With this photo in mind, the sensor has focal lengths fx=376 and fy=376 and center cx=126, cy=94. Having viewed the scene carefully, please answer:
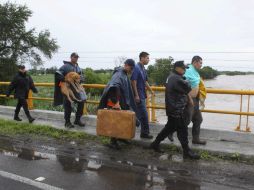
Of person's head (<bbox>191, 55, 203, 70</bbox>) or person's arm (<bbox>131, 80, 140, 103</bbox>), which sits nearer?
person's head (<bbox>191, 55, 203, 70</bbox>)

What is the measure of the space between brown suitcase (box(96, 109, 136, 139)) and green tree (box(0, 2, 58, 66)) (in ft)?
125

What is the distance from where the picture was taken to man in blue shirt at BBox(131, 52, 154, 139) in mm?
7500

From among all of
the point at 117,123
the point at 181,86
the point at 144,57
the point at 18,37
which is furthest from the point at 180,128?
the point at 18,37

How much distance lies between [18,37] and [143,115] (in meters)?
39.4

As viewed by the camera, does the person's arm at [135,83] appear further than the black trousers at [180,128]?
Yes

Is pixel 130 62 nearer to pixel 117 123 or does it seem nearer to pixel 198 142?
pixel 117 123

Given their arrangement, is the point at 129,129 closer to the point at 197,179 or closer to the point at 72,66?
the point at 197,179

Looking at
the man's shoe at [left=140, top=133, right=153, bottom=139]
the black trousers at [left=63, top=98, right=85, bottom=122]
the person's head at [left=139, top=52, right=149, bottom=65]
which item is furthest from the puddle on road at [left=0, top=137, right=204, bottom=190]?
the person's head at [left=139, top=52, right=149, bottom=65]

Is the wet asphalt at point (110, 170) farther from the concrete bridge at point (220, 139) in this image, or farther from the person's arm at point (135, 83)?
the person's arm at point (135, 83)

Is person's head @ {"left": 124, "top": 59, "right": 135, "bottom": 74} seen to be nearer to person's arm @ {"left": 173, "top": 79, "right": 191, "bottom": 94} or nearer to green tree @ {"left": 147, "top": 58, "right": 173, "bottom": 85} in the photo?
person's arm @ {"left": 173, "top": 79, "right": 191, "bottom": 94}

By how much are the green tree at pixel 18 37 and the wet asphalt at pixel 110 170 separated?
125 feet

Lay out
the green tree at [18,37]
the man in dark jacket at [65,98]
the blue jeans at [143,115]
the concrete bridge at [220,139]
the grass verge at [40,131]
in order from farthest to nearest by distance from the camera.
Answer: the green tree at [18,37]
the man in dark jacket at [65,98]
the grass verge at [40,131]
the blue jeans at [143,115]
the concrete bridge at [220,139]

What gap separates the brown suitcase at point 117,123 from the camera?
22.8ft

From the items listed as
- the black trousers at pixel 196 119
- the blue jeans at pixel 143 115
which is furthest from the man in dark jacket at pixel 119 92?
the black trousers at pixel 196 119
